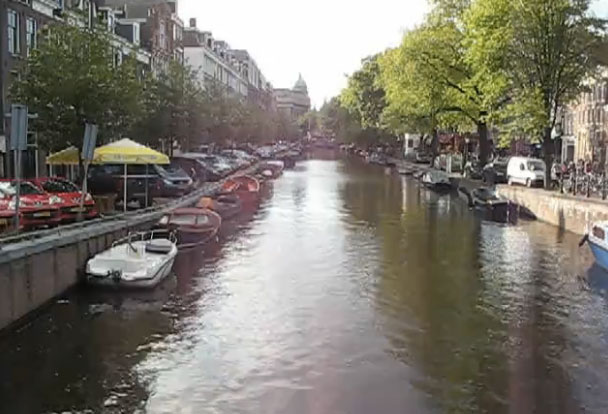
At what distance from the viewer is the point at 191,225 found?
28.6 metres

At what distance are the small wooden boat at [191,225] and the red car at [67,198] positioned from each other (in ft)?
7.93

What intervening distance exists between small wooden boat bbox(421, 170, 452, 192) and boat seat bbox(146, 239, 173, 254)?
3642 centimetres

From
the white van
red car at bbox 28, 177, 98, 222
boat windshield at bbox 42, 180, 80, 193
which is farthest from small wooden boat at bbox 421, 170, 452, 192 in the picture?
boat windshield at bbox 42, 180, 80, 193

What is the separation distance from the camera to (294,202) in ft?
155

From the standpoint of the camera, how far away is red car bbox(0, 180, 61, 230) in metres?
22.6

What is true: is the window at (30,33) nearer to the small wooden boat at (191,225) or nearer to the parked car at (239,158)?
the small wooden boat at (191,225)

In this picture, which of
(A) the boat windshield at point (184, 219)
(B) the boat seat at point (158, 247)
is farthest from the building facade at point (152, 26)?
(B) the boat seat at point (158, 247)

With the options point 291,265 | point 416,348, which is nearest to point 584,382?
point 416,348

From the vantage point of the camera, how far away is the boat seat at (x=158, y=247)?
2316cm

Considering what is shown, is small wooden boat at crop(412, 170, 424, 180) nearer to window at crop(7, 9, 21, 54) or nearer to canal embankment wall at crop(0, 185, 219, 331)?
window at crop(7, 9, 21, 54)

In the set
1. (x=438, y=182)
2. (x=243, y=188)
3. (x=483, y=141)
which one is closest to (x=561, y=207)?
(x=243, y=188)

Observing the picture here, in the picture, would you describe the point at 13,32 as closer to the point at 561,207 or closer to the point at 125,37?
the point at 125,37

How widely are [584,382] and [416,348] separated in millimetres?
3340

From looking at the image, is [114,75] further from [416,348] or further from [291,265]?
[416,348]
